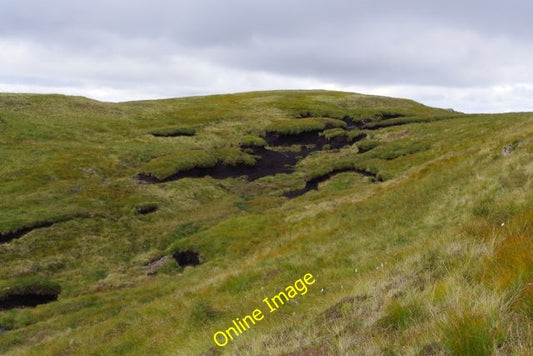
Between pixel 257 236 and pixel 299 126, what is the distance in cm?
5132

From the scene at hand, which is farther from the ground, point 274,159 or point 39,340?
point 274,159

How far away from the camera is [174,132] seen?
78.9 m

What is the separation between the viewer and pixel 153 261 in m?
34.6

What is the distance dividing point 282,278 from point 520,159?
13182 mm

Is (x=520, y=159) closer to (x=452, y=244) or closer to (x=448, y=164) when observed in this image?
(x=448, y=164)

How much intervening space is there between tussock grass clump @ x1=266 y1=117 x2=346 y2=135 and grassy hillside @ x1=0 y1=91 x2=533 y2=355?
45 cm

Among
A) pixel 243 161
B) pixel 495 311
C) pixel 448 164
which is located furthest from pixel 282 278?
pixel 243 161

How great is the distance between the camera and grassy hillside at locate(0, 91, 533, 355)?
7156 mm

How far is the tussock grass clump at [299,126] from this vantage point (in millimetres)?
81125

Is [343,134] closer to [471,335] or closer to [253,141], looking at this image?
[253,141]

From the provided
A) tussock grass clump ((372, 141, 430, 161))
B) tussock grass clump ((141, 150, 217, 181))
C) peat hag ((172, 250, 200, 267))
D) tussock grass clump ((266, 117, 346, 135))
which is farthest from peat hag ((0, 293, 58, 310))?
tussock grass clump ((266, 117, 346, 135))

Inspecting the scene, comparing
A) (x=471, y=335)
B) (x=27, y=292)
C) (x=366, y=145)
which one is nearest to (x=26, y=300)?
(x=27, y=292)

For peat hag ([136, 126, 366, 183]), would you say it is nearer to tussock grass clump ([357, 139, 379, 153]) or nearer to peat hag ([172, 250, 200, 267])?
tussock grass clump ([357, 139, 379, 153])

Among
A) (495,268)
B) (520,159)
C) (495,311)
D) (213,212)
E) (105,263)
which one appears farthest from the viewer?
(213,212)
